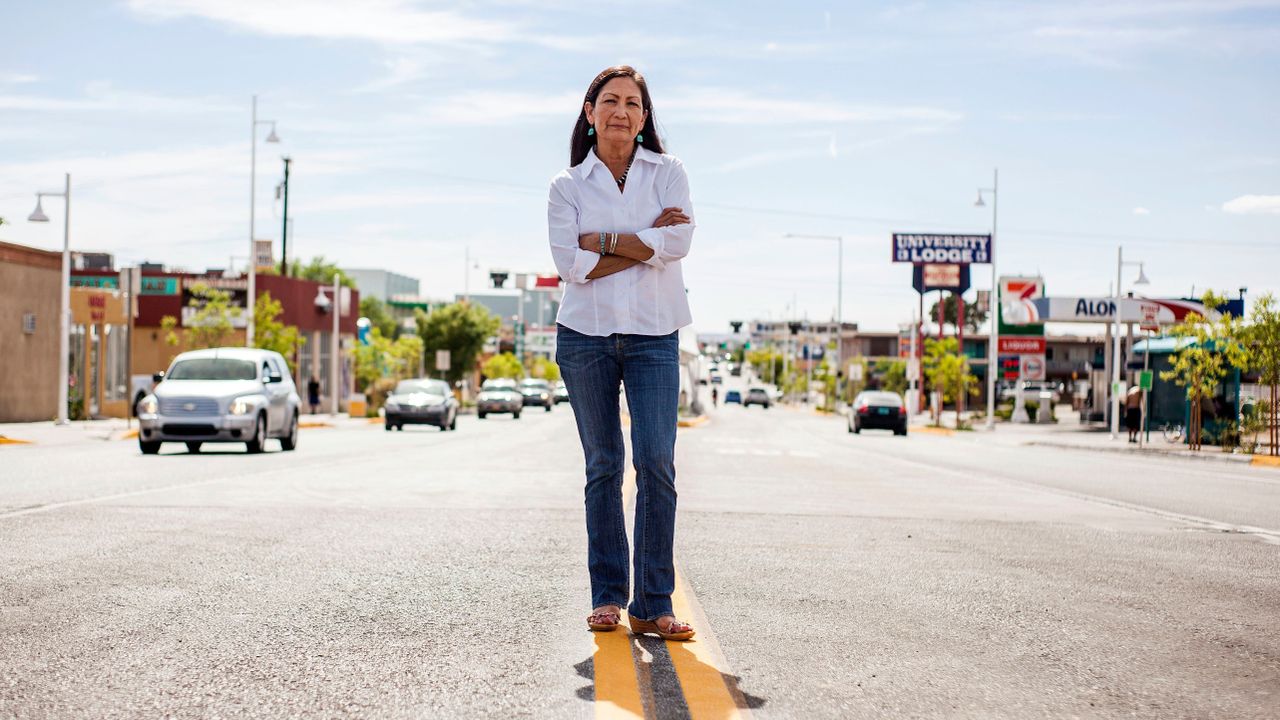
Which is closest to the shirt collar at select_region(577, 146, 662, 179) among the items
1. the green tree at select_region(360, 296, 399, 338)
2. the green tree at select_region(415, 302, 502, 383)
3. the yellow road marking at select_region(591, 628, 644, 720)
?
the yellow road marking at select_region(591, 628, 644, 720)

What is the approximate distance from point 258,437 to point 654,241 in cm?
1669

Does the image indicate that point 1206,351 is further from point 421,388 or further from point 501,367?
point 501,367

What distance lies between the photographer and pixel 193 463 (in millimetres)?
16812

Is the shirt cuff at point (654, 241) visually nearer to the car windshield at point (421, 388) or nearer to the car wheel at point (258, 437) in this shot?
the car wheel at point (258, 437)

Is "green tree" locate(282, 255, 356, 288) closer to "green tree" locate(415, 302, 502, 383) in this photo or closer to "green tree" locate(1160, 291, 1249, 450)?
"green tree" locate(415, 302, 502, 383)

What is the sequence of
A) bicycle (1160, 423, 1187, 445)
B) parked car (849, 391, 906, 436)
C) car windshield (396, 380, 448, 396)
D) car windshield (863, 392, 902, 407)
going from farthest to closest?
1. car windshield (863, 392, 902, 407)
2. parked car (849, 391, 906, 436)
3. bicycle (1160, 423, 1187, 445)
4. car windshield (396, 380, 448, 396)

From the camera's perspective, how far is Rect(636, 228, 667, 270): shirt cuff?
197 inches

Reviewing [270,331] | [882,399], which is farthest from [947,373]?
[270,331]

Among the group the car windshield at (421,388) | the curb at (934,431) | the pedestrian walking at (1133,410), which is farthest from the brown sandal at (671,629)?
the curb at (934,431)

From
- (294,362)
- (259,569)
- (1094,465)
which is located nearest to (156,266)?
(294,362)

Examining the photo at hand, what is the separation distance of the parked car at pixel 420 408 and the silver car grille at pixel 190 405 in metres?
15.6

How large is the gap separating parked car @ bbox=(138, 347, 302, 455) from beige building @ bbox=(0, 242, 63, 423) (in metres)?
18.6

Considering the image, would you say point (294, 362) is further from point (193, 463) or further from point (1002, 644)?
point (1002, 644)

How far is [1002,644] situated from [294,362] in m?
57.1
